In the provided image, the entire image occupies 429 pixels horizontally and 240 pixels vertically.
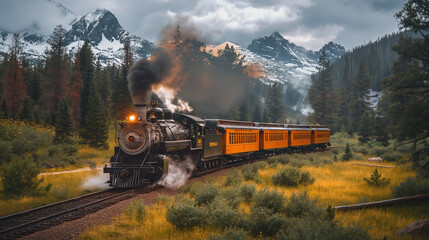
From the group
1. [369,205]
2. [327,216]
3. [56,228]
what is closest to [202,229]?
[327,216]

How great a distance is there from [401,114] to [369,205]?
25.6 ft

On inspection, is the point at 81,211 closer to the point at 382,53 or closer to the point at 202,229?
the point at 202,229


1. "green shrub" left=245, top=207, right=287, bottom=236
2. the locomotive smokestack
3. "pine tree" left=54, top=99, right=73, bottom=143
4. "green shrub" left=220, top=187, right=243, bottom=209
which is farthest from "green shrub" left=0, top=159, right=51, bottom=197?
"pine tree" left=54, top=99, right=73, bottom=143

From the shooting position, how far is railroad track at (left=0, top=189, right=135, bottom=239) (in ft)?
25.6

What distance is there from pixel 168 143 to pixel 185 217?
677 cm

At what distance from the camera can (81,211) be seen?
9.70 meters

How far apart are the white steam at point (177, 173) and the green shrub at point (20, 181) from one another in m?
5.22

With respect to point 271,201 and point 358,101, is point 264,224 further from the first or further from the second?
point 358,101

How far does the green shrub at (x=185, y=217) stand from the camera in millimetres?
7887

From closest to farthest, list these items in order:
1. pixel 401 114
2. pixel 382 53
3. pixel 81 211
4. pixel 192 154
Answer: pixel 81 211 < pixel 401 114 < pixel 192 154 < pixel 382 53

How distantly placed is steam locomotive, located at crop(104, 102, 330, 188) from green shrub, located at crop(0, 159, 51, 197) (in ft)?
9.33

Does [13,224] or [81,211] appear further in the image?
[81,211]

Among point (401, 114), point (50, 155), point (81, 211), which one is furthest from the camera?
point (50, 155)

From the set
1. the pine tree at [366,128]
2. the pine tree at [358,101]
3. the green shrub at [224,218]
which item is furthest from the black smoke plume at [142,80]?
the pine tree at [358,101]
